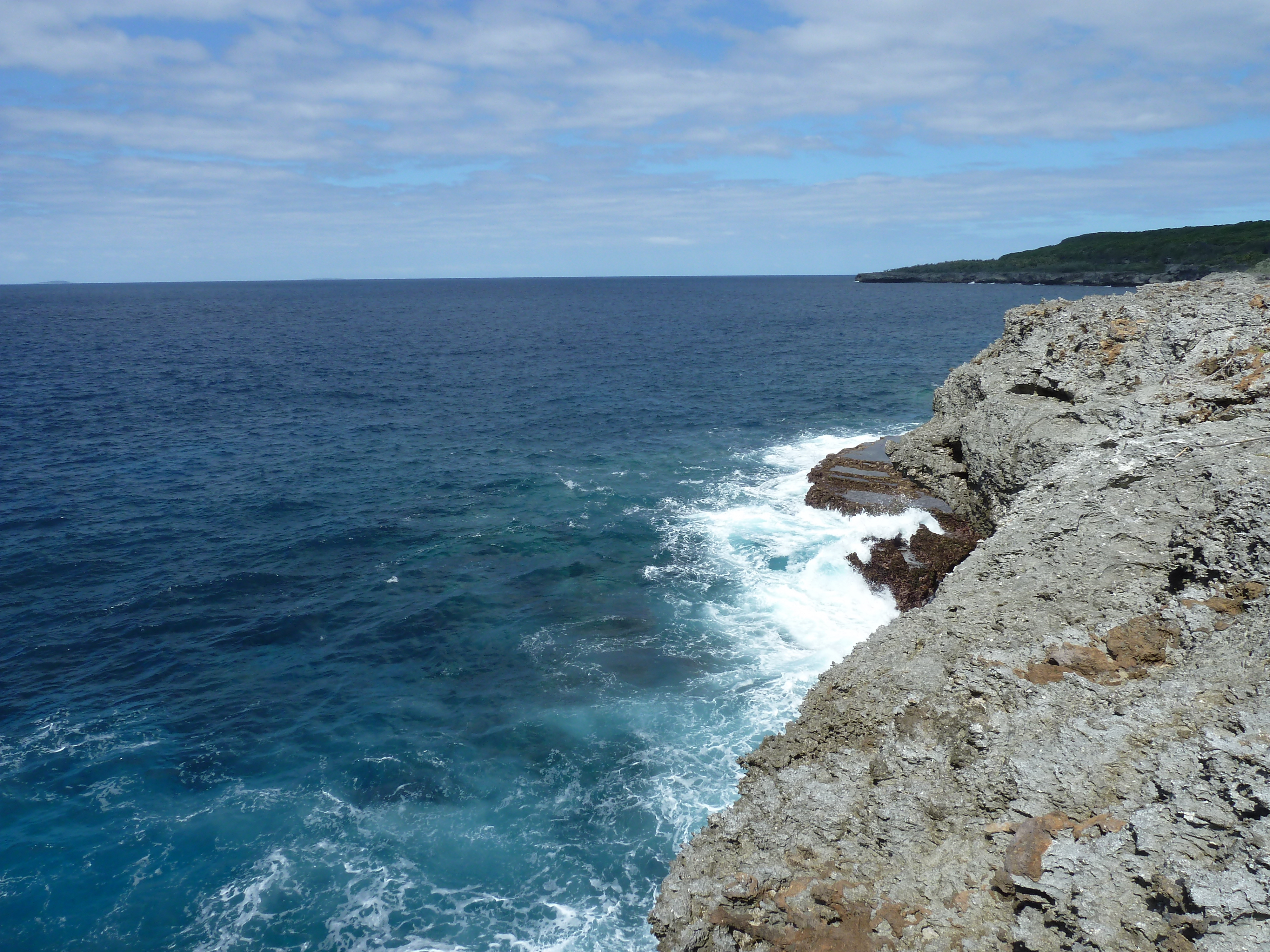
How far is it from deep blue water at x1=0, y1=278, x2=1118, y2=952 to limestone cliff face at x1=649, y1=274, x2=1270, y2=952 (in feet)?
24.8

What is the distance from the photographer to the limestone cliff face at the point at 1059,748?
1045 centimetres

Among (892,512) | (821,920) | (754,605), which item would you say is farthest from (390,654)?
(892,512)

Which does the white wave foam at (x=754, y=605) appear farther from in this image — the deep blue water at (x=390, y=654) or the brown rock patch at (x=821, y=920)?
the brown rock patch at (x=821, y=920)

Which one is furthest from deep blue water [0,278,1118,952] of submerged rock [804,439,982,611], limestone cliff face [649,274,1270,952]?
limestone cliff face [649,274,1270,952]

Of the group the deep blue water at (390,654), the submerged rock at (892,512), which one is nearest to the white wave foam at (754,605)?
the deep blue water at (390,654)

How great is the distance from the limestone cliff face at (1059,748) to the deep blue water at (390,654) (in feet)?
24.8

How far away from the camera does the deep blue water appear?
1991 centimetres

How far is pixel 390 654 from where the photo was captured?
3059cm

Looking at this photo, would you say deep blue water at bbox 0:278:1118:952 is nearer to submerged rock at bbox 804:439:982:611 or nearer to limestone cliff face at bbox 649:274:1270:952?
submerged rock at bbox 804:439:982:611

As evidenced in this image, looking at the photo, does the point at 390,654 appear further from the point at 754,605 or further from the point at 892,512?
the point at 892,512

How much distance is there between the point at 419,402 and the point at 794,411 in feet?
119

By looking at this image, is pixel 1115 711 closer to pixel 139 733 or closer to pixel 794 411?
pixel 139 733

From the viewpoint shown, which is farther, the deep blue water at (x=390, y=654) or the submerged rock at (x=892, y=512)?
the submerged rock at (x=892, y=512)

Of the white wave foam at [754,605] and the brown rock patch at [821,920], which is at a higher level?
the brown rock patch at [821,920]
